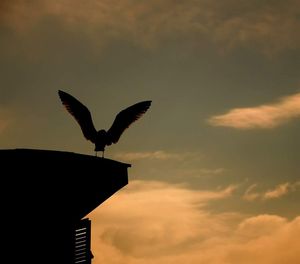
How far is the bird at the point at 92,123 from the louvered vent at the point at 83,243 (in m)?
3.52

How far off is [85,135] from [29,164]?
5075 millimetres

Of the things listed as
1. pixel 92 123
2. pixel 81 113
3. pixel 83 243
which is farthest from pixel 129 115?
pixel 83 243

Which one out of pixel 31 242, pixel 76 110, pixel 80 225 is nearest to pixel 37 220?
pixel 31 242

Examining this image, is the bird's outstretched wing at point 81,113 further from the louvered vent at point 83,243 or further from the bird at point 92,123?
the louvered vent at point 83,243

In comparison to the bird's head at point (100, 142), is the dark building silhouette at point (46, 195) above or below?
below

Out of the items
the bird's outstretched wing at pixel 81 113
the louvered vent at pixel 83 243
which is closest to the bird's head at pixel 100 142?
the bird's outstretched wing at pixel 81 113

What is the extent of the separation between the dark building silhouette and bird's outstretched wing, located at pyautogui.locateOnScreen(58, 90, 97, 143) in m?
4.08

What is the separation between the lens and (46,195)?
961 centimetres

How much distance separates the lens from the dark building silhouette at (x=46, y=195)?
9180mm

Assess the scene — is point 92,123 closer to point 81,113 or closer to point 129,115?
point 81,113

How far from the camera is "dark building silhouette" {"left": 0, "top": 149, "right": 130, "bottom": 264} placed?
30.1ft

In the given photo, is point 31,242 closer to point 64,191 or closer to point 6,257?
point 6,257

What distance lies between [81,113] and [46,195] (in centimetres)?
443

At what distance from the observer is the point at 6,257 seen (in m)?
9.23
